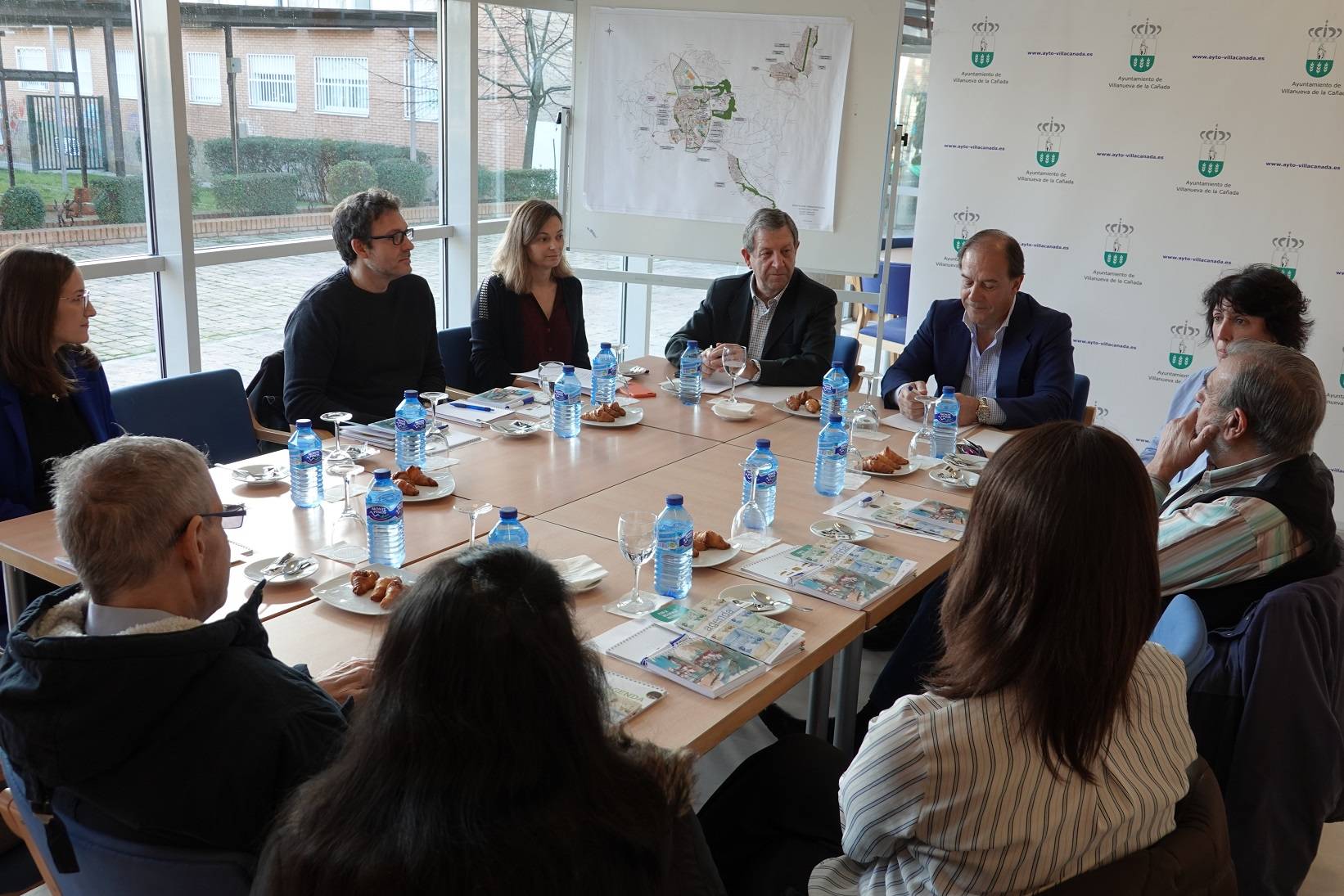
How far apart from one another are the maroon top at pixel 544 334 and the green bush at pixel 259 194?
1.42 metres

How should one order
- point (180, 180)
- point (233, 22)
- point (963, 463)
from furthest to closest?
1. point (233, 22)
2. point (180, 180)
3. point (963, 463)

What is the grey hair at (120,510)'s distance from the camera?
5.30ft

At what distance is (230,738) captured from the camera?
1497 mm

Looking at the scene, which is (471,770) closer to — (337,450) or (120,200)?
(337,450)

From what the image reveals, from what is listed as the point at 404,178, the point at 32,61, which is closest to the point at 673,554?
the point at 32,61

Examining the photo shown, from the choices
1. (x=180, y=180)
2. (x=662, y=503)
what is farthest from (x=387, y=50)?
(x=662, y=503)

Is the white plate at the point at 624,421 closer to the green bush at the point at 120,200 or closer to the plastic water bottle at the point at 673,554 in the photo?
the plastic water bottle at the point at 673,554

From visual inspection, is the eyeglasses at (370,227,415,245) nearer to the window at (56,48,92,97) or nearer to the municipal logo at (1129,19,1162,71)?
the window at (56,48,92,97)

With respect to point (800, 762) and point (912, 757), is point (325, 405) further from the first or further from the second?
point (912, 757)

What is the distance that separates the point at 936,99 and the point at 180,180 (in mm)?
3679

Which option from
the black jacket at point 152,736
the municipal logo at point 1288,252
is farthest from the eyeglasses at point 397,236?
the municipal logo at point 1288,252

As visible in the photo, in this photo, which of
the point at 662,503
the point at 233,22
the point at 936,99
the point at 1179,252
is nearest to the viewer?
the point at 662,503

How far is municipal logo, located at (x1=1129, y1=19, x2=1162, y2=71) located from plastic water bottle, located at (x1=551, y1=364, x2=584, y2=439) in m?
3.42

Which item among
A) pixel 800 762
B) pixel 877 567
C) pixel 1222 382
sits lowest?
pixel 800 762
